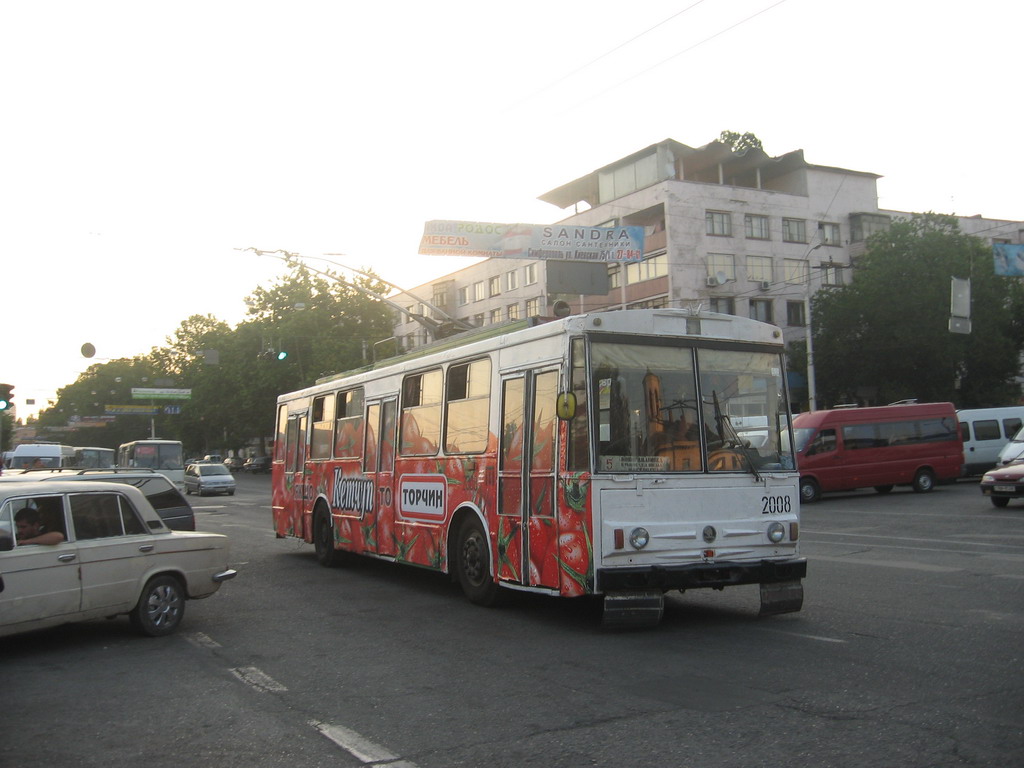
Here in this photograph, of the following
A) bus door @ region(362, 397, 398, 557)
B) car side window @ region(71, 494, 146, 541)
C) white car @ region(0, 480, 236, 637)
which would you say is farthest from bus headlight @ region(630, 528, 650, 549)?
bus door @ region(362, 397, 398, 557)

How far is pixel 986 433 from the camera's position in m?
34.8

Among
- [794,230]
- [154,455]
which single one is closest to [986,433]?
[794,230]

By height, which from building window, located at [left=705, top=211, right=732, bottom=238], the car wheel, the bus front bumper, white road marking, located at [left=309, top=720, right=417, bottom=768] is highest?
building window, located at [left=705, top=211, right=732, bottom=238]

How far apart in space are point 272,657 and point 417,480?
414 centimetres

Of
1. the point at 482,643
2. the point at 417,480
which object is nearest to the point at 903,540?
the point at 417,480

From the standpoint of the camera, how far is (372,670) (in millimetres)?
7594

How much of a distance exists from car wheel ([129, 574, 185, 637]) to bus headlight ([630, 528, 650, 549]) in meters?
4.44

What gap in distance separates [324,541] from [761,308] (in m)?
45.6

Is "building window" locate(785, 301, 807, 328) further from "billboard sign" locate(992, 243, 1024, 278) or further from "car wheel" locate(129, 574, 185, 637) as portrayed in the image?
"car wheel" locate(129, 574, 185, 637)

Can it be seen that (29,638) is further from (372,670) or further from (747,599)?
(747,599)

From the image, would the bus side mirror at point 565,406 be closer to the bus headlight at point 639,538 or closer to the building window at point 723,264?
the bus headlight at point 639,538

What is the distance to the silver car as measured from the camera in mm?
45125

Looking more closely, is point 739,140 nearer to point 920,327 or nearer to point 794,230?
point 794,230

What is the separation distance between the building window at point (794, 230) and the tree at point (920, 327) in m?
5.26
